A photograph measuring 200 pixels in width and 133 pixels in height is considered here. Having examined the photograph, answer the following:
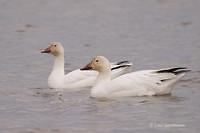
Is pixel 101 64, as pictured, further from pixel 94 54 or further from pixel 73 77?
pixel 94 54

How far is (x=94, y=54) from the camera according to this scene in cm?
1510

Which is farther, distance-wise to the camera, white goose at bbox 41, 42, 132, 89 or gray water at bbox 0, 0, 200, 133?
white goose at bbox 41, 42, 132, 89

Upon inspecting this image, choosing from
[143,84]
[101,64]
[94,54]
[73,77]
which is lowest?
[143,84]

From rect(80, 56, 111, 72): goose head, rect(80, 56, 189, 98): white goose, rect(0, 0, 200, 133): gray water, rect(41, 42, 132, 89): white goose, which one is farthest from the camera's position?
rect(41, 42, 132, 89): white goose

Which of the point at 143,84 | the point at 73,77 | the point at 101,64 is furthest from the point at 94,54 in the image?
the point at 143,84

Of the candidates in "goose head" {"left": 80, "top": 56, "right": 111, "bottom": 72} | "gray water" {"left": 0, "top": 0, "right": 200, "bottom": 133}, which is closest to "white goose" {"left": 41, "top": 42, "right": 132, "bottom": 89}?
"gray water" {"left": 0, "top": 0, "right": 200, "bottom": 133}

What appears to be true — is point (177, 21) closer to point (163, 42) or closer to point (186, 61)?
point (163, 42)

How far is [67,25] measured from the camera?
19.5m

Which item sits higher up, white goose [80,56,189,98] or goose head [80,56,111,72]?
goose head [80,56,111,72]

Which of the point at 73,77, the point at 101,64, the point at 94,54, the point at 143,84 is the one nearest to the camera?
the point at 143,84

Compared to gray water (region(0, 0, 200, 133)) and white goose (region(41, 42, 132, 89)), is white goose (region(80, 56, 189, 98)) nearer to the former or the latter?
gray water (region(0, 0, 200, 133))

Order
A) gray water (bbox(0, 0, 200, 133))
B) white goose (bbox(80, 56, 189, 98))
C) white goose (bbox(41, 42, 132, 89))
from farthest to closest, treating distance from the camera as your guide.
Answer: white goose (bbox(41, 42, 132, 89)) < white goose (bbox(80, 56, 189, 98)) < gray water (bbox(0, 0, 200, 133))

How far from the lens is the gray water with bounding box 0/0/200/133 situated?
8539mm

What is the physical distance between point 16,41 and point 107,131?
9643mm
